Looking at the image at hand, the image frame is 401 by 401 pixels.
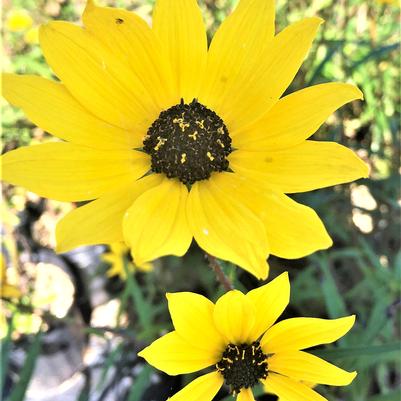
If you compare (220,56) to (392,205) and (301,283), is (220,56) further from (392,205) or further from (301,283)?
(392,205)

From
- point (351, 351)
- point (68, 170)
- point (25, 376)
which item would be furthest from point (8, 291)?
point (351, 351)

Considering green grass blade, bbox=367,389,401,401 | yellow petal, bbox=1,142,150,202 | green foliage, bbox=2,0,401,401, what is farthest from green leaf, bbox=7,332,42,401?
green grass blade, bbox=367,389,401,401

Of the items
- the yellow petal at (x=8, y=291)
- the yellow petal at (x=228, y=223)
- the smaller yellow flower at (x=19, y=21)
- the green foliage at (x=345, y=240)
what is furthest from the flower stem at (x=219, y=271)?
the smaller yellow flower at (x=19, y=21)

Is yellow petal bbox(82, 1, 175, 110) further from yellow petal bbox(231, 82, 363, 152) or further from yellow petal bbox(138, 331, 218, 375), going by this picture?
yellow petal bbox(138, 331, 218, 375)

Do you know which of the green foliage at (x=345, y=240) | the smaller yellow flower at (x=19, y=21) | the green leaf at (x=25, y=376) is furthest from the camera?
the smaller yellow flower at (x=19, y=21)

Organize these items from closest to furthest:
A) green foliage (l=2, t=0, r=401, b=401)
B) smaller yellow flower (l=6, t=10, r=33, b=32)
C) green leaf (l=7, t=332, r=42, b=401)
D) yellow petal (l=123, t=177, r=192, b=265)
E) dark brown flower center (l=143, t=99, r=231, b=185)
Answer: yellow petal (l=123, t=177, r=192, b=265) < dark brown flower center (l=143, t=99, r=231, b=185) < green leaf (l=7, t=332, r=42, b=401) < green foliage (l=2, t=0, r=401, b=401) < smaller yellow flower (l=6, t=10, r=33, b=32)

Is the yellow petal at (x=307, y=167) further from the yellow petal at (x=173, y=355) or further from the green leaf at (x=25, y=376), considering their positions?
the green leaf at (x=25, y=376)

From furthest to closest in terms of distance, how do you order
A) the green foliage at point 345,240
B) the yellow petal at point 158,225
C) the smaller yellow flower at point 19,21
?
the smaller yellow flower at point 19,21, the green foliage at point 345,240, the yellow petal at point 158,225
